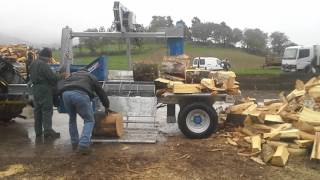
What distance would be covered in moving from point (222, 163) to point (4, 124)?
263 inches

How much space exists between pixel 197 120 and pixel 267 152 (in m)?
2.31

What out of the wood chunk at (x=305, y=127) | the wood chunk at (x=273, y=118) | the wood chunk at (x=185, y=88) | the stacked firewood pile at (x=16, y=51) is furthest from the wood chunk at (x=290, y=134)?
the stacked firewood pile at (x=16, y=51)

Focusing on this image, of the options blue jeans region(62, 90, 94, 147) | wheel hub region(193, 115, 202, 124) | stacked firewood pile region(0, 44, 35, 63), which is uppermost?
stacked firewood pile region(0, 44, 35, 63)

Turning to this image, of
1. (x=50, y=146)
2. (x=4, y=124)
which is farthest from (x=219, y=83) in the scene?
(x=4, y=124)

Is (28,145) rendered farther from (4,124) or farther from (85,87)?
(4,124)

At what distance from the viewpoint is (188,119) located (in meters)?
10.5

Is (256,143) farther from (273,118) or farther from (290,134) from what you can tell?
(273,118)

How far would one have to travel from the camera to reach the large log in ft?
32.5

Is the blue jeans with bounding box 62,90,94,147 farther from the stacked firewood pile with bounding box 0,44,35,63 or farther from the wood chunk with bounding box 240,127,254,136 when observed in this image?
the stacked firewood pile with bounding box 0,44,35,63

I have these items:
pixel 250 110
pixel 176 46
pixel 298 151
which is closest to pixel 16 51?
pixel 176 46

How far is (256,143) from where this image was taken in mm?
9031

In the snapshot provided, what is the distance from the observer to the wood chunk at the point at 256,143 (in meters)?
8.80

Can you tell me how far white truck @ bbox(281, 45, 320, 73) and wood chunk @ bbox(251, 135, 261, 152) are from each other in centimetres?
3168

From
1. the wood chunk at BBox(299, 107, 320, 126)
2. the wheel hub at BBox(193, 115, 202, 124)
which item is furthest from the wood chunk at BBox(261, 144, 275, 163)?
the wheel hub at BBox(193, 115, 202, 124)
